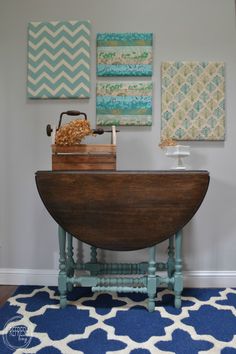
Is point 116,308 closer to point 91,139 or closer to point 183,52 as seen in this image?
point 91,139

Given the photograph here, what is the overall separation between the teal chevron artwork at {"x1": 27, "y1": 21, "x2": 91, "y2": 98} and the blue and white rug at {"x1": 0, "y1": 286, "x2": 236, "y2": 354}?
142 cm

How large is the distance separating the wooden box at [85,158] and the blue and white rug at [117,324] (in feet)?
2.79

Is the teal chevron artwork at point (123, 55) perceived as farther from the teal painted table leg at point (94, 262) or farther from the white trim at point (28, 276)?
the white trim at point (28, 276)

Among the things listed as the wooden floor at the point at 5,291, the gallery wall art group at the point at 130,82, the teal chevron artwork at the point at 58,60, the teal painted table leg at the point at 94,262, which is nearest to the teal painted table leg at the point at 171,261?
the teal painted table leg at the point at 94,262

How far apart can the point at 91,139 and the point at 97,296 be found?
1090 millimetres

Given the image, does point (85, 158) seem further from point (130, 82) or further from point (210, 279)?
point (210, 279)

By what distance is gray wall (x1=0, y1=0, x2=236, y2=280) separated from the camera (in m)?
2.07

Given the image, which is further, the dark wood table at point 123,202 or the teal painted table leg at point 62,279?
the teal painted table leg at point 62,279

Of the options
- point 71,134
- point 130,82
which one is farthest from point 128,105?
point 71,134

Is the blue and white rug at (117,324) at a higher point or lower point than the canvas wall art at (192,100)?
lower

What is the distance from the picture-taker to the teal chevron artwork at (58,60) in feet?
6.81

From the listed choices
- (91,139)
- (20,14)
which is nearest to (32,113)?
(91,139)

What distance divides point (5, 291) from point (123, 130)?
55.6 inches

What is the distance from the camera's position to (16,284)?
211 cm
